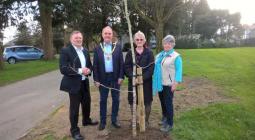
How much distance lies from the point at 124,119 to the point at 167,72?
170cm

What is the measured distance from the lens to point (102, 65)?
6574 mm

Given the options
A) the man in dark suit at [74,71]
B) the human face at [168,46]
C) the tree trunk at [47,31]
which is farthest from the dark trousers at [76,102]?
the tree trunk at [47,31]

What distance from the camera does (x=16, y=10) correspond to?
2948cm

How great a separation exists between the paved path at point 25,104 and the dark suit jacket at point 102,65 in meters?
2.20

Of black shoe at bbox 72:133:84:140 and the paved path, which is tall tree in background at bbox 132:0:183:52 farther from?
black shoe at bbox 72:133:84:140

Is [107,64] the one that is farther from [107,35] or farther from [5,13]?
[5,13]

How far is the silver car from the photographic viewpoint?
34719mm

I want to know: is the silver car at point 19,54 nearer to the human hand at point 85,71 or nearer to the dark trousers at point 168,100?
the human hand at point 85,71

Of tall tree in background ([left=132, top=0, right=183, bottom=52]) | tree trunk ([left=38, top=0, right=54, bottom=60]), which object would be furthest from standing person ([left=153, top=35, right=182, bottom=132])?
tree trunk ([left=38, top=0, right=54, bottom=60])

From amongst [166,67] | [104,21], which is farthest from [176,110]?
[104,21]

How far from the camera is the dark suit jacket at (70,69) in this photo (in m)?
6.33

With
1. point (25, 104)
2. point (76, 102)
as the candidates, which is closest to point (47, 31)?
point (25, 104)

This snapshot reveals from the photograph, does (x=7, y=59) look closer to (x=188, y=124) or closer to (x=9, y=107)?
(x=9, y=107)

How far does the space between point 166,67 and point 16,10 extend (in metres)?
25.4
